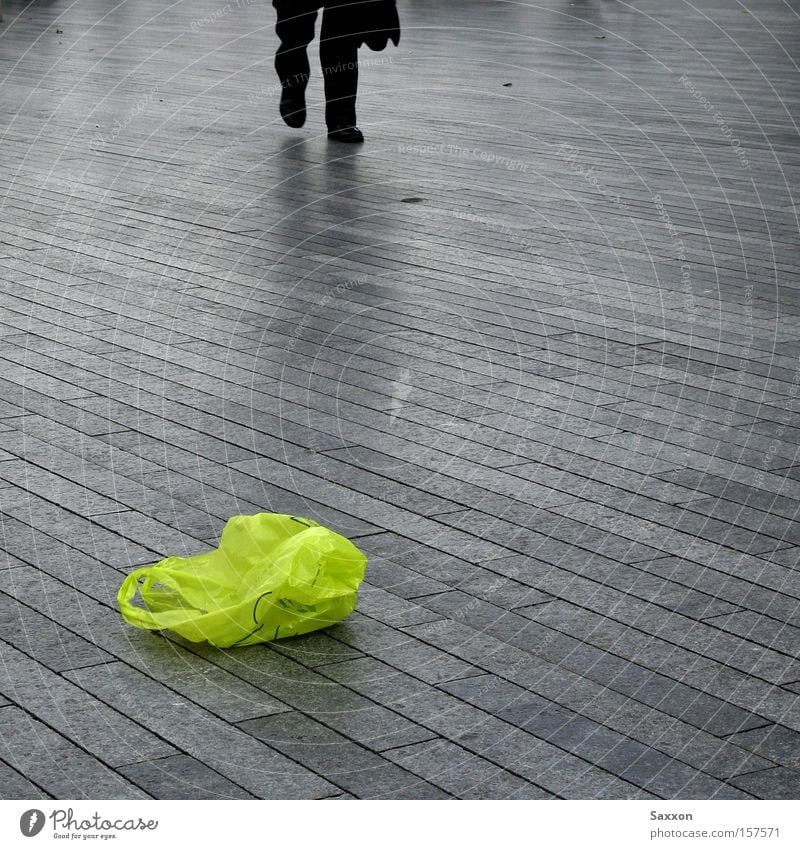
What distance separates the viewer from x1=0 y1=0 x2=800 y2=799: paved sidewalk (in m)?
3.60

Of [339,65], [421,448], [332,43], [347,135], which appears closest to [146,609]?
[421,448]

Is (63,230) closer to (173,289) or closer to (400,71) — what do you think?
(173,289)

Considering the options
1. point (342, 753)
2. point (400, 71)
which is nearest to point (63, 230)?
point (342, 753)

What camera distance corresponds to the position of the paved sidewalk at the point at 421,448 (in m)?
3.60

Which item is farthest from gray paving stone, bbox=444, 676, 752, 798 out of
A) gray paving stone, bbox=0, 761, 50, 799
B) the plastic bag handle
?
gray paving stone, bbox=0, 761, 50, 799

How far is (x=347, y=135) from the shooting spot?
12320 mm

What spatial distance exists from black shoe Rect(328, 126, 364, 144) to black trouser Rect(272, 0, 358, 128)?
0.08m

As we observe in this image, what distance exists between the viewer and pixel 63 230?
952 cm

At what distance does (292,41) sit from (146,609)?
962 centimetres

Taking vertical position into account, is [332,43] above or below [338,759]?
above

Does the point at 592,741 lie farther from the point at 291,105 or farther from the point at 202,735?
the point at 291,105

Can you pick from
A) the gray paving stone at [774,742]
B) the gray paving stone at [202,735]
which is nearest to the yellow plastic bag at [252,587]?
the gray paving stone at [202,735]

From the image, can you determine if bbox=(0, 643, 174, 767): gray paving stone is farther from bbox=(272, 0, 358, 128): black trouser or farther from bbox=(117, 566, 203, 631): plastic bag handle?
bbox=(272, 0, 358, 128): black trouser

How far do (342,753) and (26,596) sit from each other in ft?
4.35
